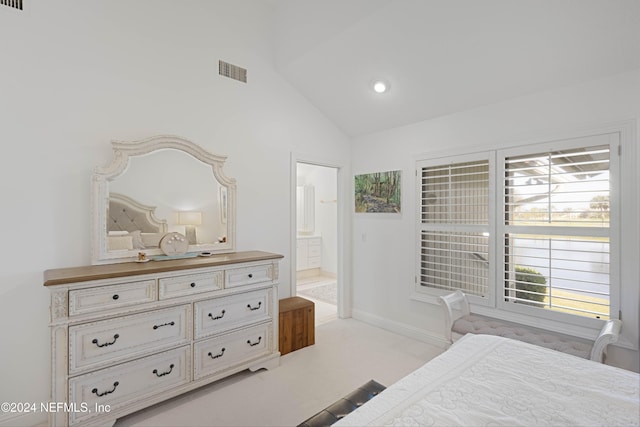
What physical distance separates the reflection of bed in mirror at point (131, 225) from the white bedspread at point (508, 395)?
2177 millimetres

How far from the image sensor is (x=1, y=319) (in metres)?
2.02

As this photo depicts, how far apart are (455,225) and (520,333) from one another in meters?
1.15

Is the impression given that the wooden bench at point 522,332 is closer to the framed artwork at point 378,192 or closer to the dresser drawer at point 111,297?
the framed artwork at point 378,192

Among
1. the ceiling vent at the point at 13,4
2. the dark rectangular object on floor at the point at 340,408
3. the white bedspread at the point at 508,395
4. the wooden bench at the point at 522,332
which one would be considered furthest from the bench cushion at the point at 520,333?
the ceiling vent at the point at 13,4

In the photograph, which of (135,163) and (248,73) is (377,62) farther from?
(135,163)

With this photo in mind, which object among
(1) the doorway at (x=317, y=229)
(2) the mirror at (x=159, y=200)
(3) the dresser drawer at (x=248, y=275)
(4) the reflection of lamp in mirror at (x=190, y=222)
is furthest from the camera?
(1) the doorway at (x=317, y=229)

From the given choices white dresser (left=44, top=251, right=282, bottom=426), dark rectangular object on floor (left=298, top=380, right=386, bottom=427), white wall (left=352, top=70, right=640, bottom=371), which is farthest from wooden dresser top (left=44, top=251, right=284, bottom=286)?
white wall (left=352, top=70, right=640, bottom=371)

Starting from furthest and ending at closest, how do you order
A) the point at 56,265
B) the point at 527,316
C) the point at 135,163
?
the point at 527,316
the point at 135,163
the point at 56,265

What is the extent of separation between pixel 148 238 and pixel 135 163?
633mm

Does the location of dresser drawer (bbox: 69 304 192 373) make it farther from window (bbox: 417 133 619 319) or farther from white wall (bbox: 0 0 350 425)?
window (bbox: 417 133 619 319)

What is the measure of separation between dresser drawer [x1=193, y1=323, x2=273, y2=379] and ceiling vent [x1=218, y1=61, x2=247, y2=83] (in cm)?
250

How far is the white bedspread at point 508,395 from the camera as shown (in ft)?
3.64

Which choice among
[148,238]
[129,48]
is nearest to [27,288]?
[148,238]

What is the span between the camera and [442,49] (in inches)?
104
